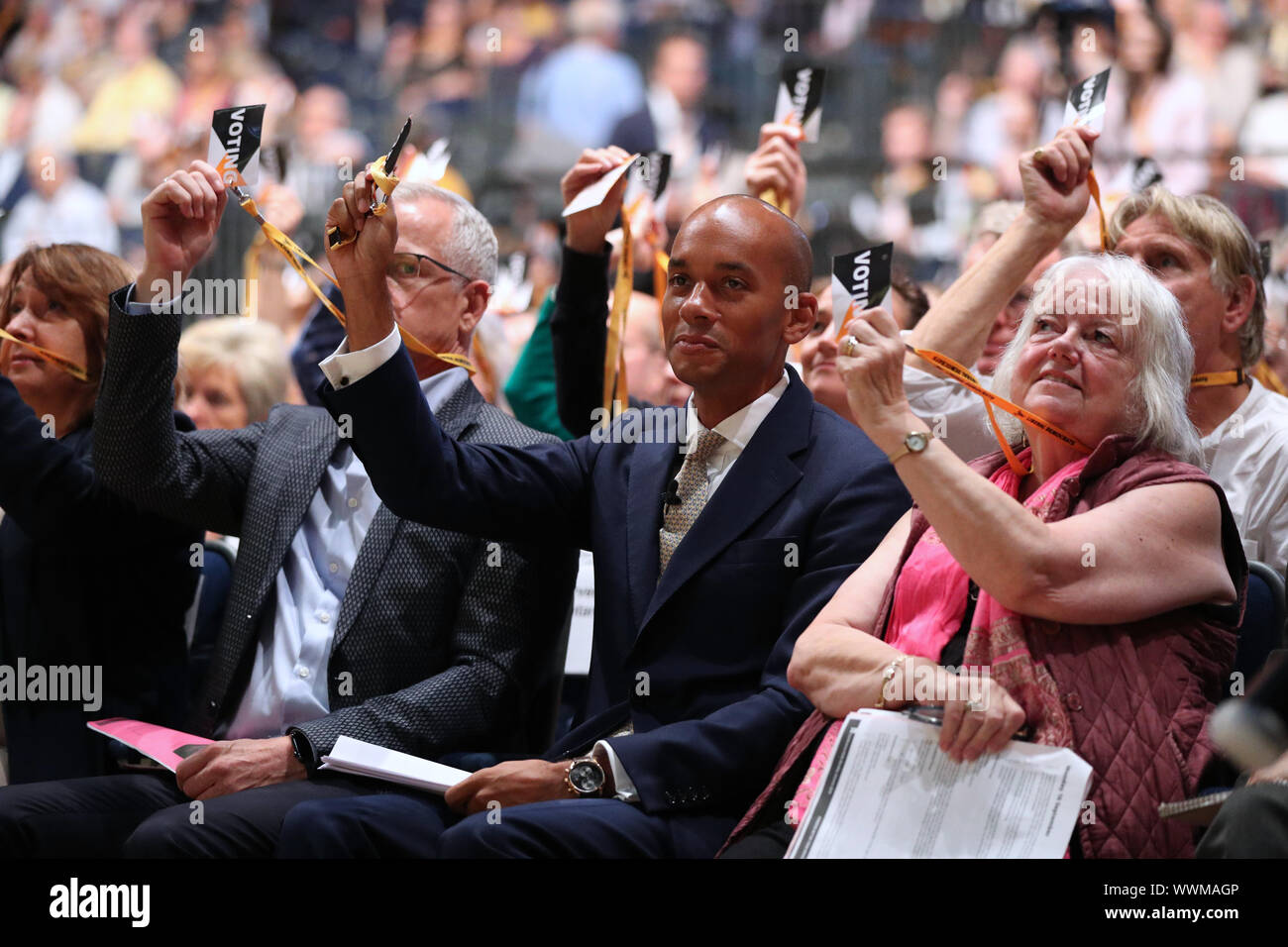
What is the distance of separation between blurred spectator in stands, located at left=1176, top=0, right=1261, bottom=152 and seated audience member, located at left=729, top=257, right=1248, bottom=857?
17.8 ft

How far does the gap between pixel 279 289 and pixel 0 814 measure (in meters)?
2.94

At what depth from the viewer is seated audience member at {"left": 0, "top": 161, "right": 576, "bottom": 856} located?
254cm

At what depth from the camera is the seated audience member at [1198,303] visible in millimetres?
2734

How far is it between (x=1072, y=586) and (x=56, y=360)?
1980mm

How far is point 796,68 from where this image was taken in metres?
3.45

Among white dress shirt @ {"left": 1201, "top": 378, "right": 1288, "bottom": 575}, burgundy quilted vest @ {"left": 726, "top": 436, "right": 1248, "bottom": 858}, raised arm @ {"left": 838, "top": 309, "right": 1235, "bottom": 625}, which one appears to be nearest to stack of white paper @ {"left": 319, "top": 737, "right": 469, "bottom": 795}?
burgundy quilted vest @ {"left": 726, "top": 436, "right": 1248, "bottom": 858}

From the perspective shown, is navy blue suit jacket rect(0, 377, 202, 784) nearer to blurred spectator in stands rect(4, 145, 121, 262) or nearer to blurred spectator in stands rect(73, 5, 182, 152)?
blurred spectator in stands rect(4, 145, 121, 262)

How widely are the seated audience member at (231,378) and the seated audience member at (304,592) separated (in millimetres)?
1261

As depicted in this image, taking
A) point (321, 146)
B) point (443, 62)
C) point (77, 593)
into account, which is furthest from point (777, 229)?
point (443, 62)

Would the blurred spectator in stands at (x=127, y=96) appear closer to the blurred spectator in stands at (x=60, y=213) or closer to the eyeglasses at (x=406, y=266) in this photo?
the blurred spectator in stands at (x=60, y=213)

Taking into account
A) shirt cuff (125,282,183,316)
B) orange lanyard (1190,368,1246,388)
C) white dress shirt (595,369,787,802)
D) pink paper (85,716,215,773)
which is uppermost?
shirt cuff (125,282,183,316)

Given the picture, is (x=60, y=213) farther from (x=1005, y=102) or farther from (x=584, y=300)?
(x=584, y=300)
